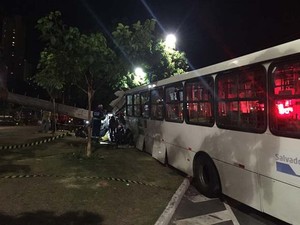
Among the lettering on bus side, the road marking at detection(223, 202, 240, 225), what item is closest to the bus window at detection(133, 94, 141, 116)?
the road marking at detection(223, 202, 240, 225)

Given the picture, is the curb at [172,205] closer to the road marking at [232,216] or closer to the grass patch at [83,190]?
the grass patch at [83,190]

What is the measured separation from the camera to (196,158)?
846 centimetres

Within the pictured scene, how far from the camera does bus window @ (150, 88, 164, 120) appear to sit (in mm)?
11302

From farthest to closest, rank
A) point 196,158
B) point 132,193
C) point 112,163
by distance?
1. point 112,163
2. point 196,158
3. point 132,193

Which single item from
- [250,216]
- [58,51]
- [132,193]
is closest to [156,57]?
[58,51]

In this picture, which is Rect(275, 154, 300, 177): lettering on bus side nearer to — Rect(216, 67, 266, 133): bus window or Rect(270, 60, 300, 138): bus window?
Rect(270, 60, 300, 138): bus window

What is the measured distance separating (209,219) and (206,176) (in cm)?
172

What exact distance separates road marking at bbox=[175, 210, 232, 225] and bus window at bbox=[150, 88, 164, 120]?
16.3 ft

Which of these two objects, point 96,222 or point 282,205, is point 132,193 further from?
point 282,205

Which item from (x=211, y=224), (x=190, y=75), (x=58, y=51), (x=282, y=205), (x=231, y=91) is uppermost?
(x=58, y=51)

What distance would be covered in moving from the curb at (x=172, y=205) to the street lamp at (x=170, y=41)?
1221 cm

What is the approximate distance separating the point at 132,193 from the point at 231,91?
123 inches


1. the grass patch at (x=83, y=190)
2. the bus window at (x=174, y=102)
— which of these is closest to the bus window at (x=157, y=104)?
the bus window at (x=174, y=102)

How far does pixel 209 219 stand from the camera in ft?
21.1
